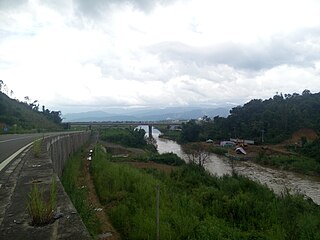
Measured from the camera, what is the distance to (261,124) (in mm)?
65125

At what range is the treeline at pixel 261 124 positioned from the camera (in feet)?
207

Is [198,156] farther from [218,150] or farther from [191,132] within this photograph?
[191,132]

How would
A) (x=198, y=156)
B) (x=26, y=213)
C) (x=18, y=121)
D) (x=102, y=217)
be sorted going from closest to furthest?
(x=26, y=213) → (x=102, y=217) → (x=198, y=156) → (x=18, y=121)

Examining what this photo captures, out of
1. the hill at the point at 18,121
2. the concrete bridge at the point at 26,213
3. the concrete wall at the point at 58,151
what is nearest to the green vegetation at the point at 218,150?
the hill at the point at 18,121

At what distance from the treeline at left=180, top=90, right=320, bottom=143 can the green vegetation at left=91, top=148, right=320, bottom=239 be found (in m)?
49.0

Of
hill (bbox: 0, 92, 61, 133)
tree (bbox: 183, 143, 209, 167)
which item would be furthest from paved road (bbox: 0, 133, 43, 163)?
hill (bbox: 0, 92, 61, 133)

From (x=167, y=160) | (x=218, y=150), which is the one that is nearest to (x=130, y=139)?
(x=218, y=150)

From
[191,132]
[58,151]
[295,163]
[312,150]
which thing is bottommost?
[295,163]

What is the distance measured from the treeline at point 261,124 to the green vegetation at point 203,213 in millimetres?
48977

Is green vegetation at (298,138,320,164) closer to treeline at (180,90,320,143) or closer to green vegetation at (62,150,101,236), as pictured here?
treeline at (180,90,320,143)

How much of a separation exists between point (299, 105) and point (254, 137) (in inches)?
641

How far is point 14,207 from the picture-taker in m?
4.55

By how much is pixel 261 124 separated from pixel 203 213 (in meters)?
57.0

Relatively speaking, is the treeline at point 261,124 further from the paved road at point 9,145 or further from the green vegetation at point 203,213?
the paved road at point 9,145
